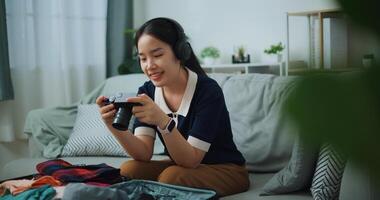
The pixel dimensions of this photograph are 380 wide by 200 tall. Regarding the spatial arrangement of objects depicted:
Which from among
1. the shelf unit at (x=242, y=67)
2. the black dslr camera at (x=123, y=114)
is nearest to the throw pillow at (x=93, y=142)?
the black dslr camera at (x=123, y=114)

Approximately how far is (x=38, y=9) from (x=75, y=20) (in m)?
0.25

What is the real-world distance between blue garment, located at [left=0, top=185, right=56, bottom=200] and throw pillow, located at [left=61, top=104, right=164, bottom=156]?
81 centimetres

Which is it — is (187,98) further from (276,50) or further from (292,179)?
(276,50)

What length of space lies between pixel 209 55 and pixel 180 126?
61.9 inches

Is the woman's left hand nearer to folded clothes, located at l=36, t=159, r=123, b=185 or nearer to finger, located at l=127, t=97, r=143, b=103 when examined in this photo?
finger, located at l=127, t=97, r=143, b=103

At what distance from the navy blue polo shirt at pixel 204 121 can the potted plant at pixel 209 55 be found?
1484mm

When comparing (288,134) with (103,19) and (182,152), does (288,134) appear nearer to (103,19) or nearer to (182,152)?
(182,152)

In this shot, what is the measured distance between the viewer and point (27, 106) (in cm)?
268

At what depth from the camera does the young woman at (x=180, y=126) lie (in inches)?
53.9

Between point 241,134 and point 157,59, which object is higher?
point 157,59

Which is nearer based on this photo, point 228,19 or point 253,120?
point 253,120

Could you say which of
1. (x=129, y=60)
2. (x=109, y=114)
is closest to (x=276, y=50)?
(x=129, y=60)

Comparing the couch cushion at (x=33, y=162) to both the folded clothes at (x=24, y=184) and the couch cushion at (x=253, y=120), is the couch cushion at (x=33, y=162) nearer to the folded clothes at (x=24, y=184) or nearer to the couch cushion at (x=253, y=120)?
the couch cushion at (x=253, y=120)

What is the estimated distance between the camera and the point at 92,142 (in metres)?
2.09
